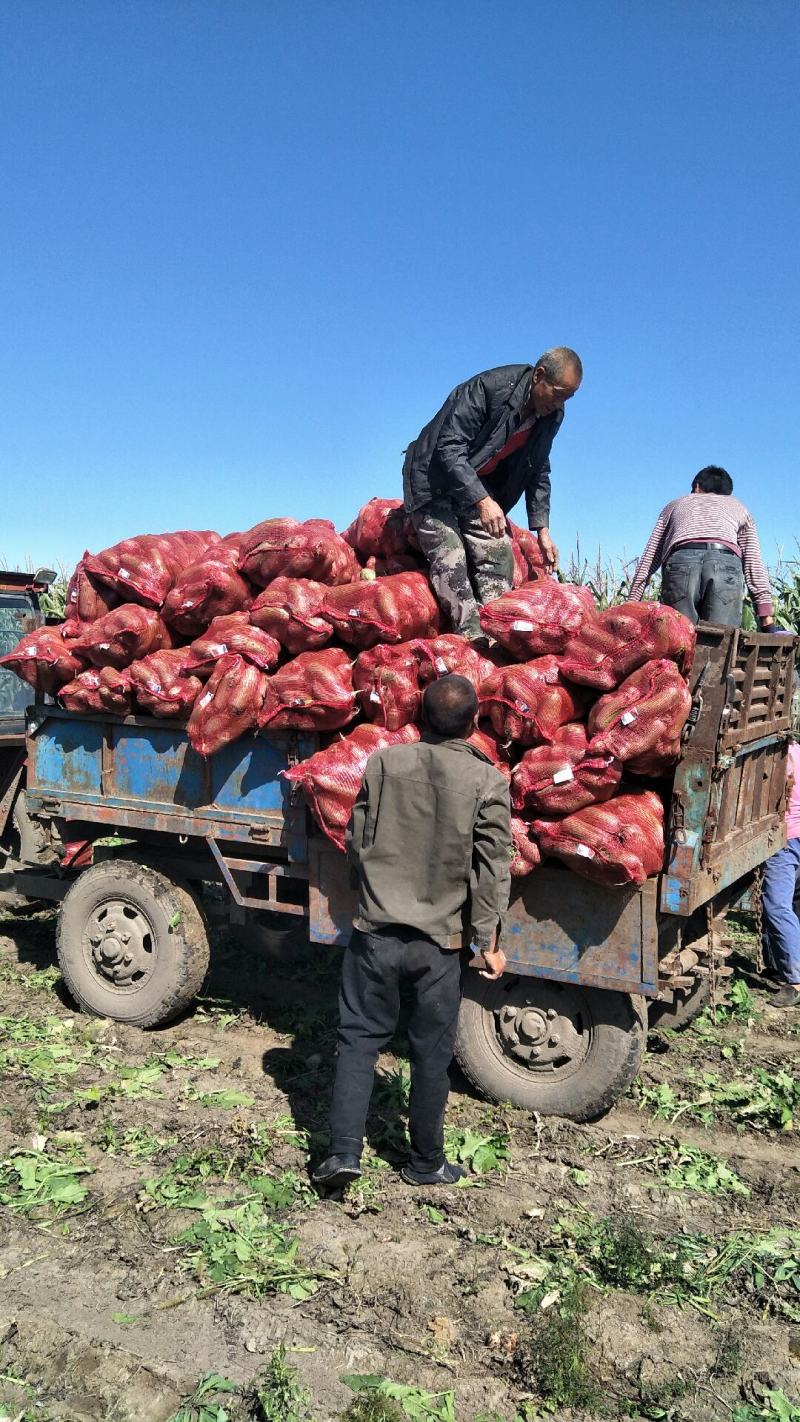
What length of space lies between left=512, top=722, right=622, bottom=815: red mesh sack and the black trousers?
77 cm

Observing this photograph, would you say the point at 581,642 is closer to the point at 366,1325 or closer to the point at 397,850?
the point at 397,850

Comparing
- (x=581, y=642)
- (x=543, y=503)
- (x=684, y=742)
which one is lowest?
(x=684, y=742)

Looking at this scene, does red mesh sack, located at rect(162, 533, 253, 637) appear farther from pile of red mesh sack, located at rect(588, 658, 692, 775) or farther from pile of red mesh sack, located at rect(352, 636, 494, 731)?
pile of red mesh sack, located at rect(588, 658, 692, 775)

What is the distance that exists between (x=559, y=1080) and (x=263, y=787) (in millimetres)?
2092

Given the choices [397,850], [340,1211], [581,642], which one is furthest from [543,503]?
[340,1211]

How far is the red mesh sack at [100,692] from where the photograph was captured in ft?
18.9

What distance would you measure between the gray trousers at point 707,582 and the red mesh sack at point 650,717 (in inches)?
85.8

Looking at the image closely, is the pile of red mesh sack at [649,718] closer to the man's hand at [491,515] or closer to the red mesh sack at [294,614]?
the man's hand at [491,515]

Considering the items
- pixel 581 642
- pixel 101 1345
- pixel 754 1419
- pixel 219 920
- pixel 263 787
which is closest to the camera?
pixel 754 1419

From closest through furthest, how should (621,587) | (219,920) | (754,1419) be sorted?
(754,1419) < (219,920) < (621,587)

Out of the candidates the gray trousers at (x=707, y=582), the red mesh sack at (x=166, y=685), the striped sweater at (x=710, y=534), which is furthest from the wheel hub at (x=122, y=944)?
the gray trousers at (x=707, y=582)

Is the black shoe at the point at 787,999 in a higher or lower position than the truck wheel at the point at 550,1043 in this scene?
lower

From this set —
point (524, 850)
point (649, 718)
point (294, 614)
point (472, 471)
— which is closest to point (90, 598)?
point (294, 614)

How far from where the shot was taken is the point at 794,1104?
5.30 m
